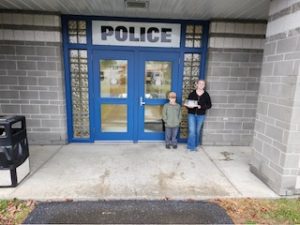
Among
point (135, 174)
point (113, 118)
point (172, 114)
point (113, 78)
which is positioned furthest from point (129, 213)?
point (113, 78)

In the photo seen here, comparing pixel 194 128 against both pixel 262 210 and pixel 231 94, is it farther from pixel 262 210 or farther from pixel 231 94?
pixel 262 210

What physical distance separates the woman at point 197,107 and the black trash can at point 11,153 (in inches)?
113

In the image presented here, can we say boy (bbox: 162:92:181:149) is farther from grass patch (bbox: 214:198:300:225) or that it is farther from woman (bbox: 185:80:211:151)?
grass patch (bbox: 214:198:300:225)

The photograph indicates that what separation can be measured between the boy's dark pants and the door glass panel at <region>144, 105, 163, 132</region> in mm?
417

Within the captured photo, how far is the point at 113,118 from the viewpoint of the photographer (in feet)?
16.3

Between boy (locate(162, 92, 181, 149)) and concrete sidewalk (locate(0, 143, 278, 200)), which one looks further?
boy (locate(162, 92, 181, 149))

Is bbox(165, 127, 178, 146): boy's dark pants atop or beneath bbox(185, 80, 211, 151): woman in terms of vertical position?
beneath

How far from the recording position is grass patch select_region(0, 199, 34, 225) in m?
2.45

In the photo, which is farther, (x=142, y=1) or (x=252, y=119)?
(x=252, y=119)

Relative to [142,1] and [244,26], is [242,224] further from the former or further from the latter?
[244,26]

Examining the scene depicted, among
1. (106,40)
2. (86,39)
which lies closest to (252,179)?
(106,40)

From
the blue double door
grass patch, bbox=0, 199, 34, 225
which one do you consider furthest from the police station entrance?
grass patch, bbox=0, 199, 34, 225

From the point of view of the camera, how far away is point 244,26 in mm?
4543

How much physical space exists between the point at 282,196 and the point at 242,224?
94cm
